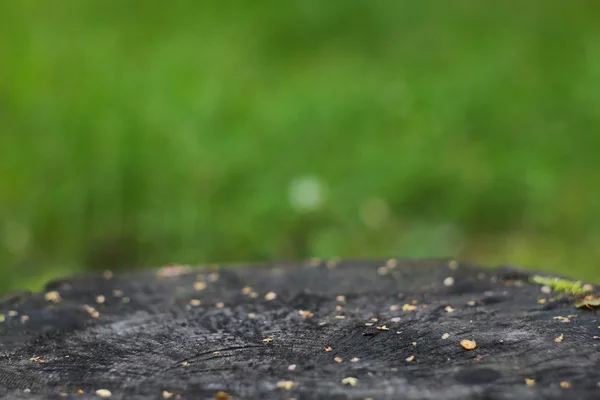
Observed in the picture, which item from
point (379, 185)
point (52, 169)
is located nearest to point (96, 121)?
point (52, 169)

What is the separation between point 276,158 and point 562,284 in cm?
251

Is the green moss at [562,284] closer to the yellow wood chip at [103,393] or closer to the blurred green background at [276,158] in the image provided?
the yellow wood chip at [103,393]

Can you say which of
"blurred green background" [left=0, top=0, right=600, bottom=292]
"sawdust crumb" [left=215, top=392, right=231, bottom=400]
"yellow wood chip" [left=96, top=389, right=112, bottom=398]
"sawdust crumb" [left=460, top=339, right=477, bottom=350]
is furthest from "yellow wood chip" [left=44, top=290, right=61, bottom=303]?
"blurred green background" [left=0, top=0, right=600, bottom=292]

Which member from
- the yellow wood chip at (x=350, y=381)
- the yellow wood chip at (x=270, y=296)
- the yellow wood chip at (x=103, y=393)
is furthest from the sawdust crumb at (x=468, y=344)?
the yellow wood chip at (x=103, y=393)

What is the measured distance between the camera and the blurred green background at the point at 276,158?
3.63 metres

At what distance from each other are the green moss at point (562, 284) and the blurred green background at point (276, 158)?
5.83ft

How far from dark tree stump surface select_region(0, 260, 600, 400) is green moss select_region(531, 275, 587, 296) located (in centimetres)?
5

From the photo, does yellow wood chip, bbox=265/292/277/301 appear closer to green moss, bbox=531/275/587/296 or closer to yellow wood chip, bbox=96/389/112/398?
yellow wood chip, bbox=96/389/112/398

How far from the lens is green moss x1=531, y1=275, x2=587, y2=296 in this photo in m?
1.72

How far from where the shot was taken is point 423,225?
395 centimetres

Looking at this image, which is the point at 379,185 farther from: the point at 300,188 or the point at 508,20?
the point at 508,20

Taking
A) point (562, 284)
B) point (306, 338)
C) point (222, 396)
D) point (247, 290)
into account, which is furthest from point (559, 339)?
point (247, 290)

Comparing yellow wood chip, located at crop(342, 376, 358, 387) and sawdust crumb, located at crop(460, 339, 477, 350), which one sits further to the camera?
sawdust crumb, located at crop(460, 339, 477, 350)

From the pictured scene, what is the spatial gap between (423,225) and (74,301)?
2.52 m
